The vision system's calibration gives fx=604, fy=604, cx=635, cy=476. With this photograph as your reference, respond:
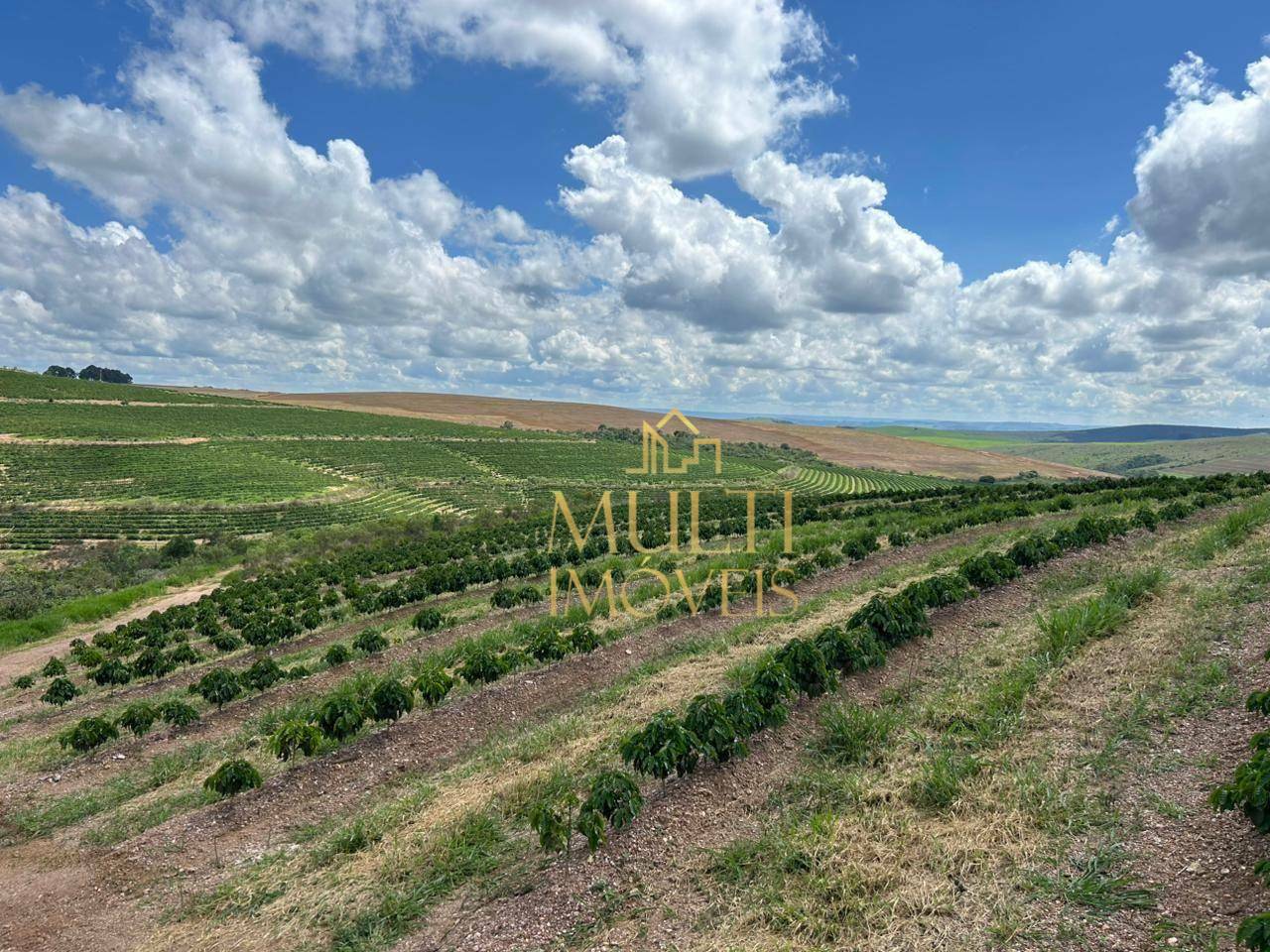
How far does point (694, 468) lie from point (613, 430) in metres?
50.0

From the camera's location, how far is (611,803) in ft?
21.5

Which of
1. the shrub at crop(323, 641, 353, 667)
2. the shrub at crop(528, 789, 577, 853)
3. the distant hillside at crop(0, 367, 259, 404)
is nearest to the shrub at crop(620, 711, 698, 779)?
the shrub at crop(528, 789, 577, 853)

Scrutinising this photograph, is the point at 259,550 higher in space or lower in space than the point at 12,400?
lower

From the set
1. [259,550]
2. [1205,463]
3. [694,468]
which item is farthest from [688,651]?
[1205,463]

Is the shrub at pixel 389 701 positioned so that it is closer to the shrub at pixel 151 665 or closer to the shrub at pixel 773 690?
the shrub at pixel 773 690

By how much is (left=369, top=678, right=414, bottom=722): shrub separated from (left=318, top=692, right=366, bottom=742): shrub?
1.03 ft

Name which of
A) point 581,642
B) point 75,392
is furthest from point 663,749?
point 75,392

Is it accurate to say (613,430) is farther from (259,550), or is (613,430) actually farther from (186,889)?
(186,889)

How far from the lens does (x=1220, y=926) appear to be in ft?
14.7

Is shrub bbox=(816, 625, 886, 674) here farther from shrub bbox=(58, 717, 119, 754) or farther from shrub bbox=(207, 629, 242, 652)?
shrub bbox=(207, 629, 242, 652)

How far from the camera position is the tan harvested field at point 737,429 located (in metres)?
125

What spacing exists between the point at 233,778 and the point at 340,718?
65.9 inches

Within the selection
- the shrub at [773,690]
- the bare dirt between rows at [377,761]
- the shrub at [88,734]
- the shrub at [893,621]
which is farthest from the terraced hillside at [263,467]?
the shrub at [773,690]

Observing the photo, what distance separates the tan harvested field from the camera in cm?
12500
